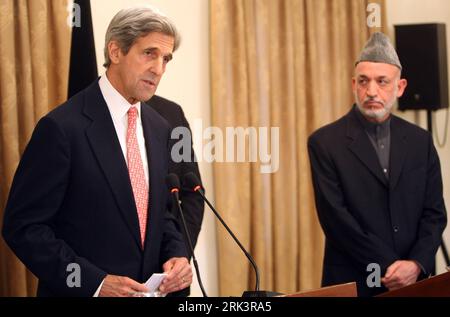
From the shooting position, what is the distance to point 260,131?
14.6 feet

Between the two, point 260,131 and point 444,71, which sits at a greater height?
point 444,71

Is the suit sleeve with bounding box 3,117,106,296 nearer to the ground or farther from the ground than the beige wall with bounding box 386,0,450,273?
nearer to the ground

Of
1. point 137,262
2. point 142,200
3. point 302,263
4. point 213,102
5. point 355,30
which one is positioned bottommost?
point 302,263

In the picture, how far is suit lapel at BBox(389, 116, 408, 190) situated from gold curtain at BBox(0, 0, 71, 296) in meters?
1.54

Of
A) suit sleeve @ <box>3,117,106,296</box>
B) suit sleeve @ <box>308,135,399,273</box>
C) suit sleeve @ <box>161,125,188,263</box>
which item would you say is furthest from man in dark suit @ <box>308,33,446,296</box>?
suit sleeve @ <box>3,117,106,296</box>

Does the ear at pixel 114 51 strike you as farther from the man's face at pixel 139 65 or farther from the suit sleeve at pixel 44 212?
the suit sleeve at pixel 44 212

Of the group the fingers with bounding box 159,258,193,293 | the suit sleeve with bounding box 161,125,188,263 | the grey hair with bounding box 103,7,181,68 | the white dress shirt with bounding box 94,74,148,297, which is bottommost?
the fingers with bounding box 159,258,193,293

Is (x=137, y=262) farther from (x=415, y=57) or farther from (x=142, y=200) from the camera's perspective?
(x=415, y=57)

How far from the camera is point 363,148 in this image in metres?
3.01

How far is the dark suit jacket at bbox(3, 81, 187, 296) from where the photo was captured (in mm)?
2189

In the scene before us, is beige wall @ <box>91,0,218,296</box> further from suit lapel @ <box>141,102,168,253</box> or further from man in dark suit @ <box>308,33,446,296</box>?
suit lapel @ <box>141,102,168,253</box>

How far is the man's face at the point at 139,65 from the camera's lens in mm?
2432
